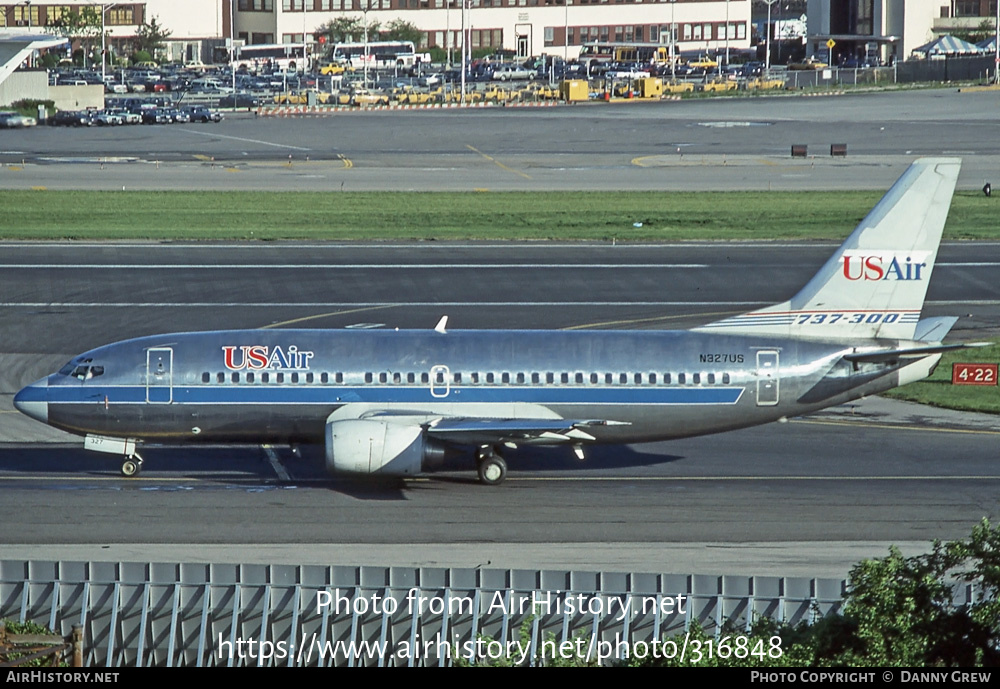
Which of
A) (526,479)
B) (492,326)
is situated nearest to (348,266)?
(492,326)

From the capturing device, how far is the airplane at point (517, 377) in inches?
1387

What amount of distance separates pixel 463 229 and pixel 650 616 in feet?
186

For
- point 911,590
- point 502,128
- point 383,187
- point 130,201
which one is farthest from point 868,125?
point 911,590

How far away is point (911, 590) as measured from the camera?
17609 mm

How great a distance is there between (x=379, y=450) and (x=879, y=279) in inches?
574

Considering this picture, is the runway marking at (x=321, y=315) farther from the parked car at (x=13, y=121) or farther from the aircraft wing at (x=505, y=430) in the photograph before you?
the parked car at (x=13, y=121)

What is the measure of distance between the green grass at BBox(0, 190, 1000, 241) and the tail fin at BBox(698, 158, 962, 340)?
40.6 meters

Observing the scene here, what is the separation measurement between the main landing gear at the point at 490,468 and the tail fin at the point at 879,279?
24.2 ft

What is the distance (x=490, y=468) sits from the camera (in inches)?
1383

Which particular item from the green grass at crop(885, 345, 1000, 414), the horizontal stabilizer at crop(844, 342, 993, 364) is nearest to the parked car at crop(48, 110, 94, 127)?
the green grass at crop(885, 345, 1000, 414)

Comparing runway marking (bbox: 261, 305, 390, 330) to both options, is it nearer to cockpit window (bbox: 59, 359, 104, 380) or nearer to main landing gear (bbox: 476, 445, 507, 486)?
cockpit window (bbox: 59, 359, 104, 380)

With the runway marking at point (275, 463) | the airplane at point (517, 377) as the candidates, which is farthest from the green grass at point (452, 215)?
the airplane at point (517, 377)

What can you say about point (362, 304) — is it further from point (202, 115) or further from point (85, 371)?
point (202, 115)

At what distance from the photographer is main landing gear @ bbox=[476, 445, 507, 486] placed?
35125mm
